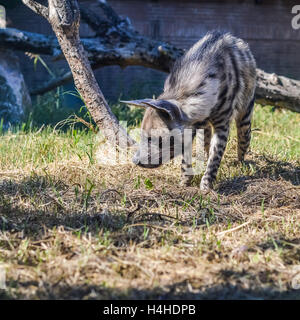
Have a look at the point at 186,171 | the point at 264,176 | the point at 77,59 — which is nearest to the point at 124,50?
the point at 77,59

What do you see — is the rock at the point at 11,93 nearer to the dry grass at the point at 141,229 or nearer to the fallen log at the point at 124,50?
the fallen log at the point at 124,50

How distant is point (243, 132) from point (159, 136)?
129cm

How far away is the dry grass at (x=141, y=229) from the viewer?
9.26 ft

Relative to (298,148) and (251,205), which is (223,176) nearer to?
(251,205)

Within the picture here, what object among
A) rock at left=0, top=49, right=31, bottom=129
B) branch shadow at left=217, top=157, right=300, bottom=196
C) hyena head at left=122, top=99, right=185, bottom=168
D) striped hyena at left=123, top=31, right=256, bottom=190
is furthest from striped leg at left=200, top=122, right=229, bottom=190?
rock at left=0, top=49, right=31, bottom=129

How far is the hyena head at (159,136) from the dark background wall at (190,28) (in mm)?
4175

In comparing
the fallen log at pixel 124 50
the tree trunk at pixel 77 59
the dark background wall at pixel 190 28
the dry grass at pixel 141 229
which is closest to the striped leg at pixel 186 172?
the dry grass at pixel 141 229

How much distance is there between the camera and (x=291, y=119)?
24.8ft

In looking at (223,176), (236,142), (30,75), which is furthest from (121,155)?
(30,75)

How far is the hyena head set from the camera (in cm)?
438

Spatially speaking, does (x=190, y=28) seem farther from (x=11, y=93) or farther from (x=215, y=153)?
(x=215, y=153)

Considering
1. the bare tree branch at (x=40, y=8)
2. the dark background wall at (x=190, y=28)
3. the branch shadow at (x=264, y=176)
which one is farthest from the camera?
the dark background wall at (x=190, y=28)

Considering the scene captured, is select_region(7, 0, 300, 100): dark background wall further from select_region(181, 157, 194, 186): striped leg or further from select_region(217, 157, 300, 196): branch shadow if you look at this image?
select_region(181, 157, 194, 186): striped leg

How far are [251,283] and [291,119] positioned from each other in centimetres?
512
